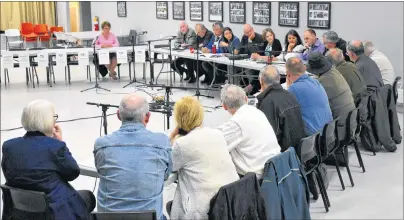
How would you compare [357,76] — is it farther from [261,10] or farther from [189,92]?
[261,10]

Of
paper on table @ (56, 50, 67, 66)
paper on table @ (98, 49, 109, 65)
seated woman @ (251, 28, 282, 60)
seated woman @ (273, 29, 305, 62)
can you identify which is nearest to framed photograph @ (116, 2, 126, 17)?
paper on table @ (98, 49, 109, 65)

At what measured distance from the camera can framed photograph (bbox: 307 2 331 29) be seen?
8617mm

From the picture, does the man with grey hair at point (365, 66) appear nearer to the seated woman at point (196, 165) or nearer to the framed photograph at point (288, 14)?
the seated woman at point (196, 165)

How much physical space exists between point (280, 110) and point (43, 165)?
1.83 meters

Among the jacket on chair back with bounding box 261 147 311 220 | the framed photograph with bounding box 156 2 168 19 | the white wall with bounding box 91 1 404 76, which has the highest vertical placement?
the framed photograph with bounding box 156 2 168 19

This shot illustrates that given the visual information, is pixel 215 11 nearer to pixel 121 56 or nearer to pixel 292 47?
pixel 121 56

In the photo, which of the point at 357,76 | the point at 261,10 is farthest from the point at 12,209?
the point at 261,10

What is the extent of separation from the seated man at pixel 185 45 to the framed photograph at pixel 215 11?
134cm

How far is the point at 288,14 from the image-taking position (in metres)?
9.39

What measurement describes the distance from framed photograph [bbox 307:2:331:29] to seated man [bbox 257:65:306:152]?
4.77 m

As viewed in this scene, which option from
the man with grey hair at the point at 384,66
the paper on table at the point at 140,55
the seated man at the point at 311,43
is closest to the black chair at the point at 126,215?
the man with grey hair at the point at 384,66

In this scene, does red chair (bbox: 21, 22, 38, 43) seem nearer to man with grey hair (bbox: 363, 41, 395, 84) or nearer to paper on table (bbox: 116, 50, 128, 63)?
paper on table (bbox: 116, 50, 128, 63)

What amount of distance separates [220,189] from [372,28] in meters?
5.62

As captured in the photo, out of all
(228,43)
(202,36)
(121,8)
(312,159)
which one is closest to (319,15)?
(228,43)
